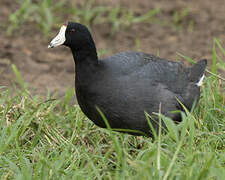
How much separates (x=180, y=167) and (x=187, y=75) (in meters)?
1.46

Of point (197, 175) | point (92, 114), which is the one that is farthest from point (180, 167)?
point (92, 114)

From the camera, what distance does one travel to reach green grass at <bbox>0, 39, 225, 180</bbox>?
2887 mm

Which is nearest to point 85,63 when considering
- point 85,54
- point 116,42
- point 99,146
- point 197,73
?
point 85,54

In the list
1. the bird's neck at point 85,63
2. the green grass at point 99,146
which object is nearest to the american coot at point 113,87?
the bird's neck at point 85,63

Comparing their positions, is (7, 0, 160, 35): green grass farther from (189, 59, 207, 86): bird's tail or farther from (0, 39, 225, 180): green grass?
(189, 59, 207, 86): bird's tail

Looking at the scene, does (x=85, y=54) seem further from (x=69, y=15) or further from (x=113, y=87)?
(x=69, y=15)

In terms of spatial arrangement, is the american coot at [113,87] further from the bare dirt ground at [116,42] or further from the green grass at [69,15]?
the green grass at [69,15]

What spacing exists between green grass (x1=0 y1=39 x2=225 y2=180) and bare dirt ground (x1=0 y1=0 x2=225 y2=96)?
3.56 feet

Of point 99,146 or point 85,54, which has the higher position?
point 85,54

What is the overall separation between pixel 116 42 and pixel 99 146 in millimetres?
2920

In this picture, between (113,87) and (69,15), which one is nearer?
(113,87)

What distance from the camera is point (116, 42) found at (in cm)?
643

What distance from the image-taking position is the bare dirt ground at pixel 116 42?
5711 millimetres

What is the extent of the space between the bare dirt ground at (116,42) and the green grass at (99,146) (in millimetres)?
1084
